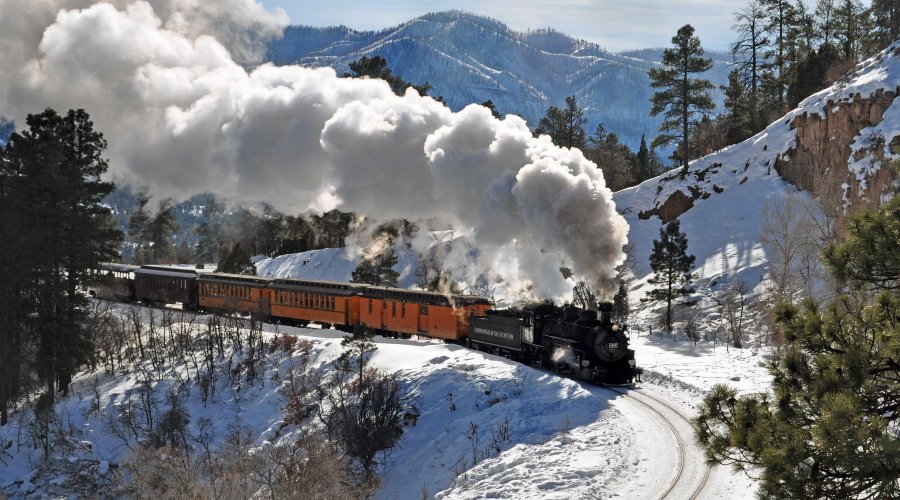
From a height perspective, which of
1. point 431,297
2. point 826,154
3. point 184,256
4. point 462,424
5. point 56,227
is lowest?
point 462,424

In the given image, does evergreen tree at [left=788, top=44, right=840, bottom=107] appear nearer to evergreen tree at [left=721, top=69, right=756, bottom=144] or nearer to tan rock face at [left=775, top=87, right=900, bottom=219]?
evergreen tree at [left=721, top=69, right=756, bottom=144]

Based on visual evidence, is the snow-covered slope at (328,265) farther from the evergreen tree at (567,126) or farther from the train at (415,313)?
the evergreen tree at (567,126)

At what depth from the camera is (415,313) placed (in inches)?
1415

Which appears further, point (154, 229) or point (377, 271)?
point (154, 229)

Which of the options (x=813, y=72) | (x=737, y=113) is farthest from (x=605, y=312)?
(x=737, y=113)

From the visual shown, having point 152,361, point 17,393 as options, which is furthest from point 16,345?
point 152,361

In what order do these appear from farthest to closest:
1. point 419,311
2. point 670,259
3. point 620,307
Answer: point 620,307 → point 670,259 → point 419,311

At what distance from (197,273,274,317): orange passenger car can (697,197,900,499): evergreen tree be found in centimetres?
→ 3711

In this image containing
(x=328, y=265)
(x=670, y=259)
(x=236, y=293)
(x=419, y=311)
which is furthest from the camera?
(x=328, y=265)

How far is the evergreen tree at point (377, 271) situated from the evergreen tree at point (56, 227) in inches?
618

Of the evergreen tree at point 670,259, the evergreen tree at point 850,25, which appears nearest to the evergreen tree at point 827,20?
the evergreen tree at point 850,25

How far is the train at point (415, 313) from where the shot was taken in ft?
85.8

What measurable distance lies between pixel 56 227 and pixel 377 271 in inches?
797

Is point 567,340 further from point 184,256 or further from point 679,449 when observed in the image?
point 184,256
